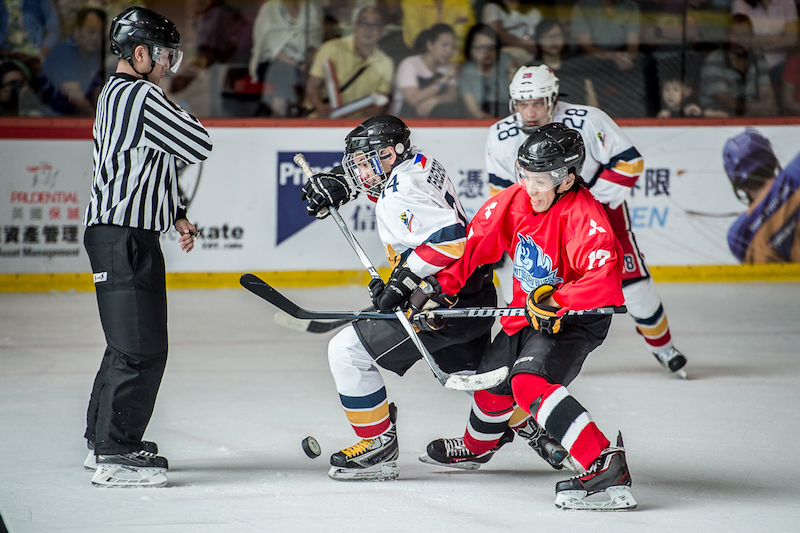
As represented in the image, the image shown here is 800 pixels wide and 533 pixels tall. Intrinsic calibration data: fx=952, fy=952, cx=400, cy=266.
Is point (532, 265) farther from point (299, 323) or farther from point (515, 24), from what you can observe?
point (515, 24)

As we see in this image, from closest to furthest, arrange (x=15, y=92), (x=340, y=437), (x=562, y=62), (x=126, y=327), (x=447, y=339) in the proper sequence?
(x=126, y=327)
(x=447, y=339)
(x=340, y=437)
(x=15, y=92)
(x=562, y=62)

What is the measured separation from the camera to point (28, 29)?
234 inches

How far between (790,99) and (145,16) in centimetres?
527

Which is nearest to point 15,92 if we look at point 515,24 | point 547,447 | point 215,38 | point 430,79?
point 215,38

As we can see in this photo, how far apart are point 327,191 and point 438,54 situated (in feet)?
12.6

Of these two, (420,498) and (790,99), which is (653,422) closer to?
(420,498)

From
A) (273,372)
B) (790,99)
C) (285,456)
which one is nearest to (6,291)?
(273,372)

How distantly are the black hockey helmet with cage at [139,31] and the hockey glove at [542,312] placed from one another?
1209 mm

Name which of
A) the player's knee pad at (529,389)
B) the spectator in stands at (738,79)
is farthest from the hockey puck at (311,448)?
the spectator in stands at (738,79)

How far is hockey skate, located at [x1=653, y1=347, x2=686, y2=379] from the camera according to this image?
3881 millimetres


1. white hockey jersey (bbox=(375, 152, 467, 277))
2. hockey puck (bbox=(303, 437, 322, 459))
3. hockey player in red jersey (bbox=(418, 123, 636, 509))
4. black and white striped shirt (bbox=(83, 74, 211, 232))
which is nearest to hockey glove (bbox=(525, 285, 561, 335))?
hockey player in red jersey (bbox=(418, 123, 636, 509))

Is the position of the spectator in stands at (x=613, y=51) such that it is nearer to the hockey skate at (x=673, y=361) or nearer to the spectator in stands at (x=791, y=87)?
the spectator in stands at (x=791, y=87)

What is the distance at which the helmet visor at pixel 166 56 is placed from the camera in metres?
2.59

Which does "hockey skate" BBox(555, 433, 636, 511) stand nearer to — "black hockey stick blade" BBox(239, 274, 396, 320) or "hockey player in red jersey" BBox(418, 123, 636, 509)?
"hockey player in red jersey" BBox(418, 123, 636, 509)
